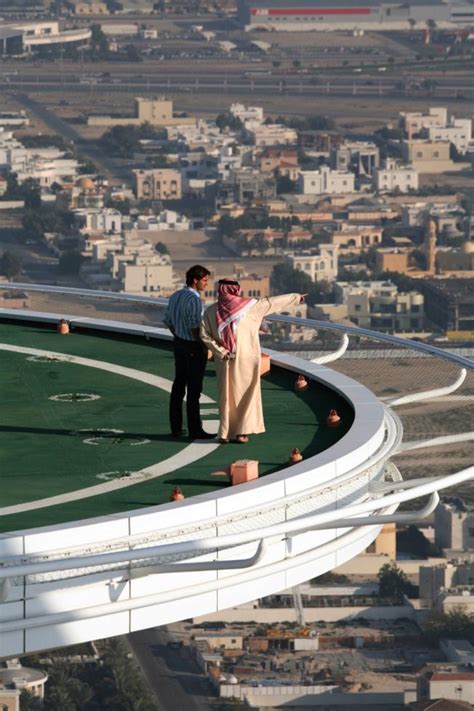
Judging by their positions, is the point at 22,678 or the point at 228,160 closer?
the point at 22,678

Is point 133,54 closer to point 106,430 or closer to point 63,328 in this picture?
point 63,328

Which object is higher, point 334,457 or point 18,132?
point 334,457

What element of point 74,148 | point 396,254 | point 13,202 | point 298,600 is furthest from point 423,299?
point 298,600

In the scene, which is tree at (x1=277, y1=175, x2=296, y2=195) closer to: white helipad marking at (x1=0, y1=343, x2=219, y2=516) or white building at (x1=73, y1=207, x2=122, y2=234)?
white building at (x1=73, y1=207, x2=122, y2=234)

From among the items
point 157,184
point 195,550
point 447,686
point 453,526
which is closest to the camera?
point 195,550

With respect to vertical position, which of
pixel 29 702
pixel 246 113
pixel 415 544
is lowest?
pixel 246 113

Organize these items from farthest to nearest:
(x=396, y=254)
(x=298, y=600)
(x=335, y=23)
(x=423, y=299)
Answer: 1. (x=335, y=23)
2. (x=396, y=254)
3. (x=423, y=299)
4. (x=298, y=600)

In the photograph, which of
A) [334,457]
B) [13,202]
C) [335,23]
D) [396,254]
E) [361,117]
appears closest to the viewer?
[334,457]

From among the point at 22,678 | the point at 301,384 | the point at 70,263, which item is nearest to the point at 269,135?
the point at 70,263

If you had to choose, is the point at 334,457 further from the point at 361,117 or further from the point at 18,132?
the point at 361,117
